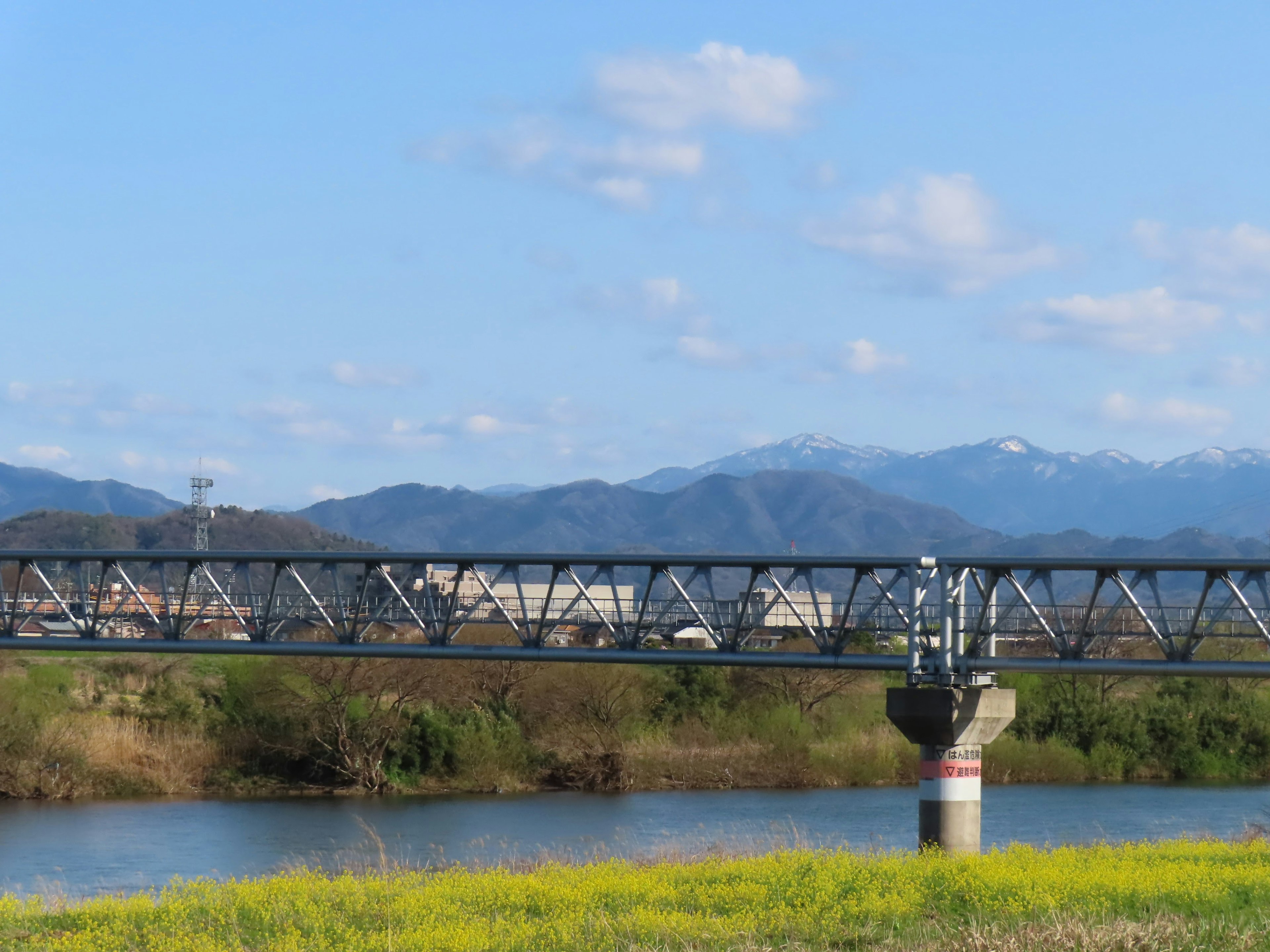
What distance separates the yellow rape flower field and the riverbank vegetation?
112 feet

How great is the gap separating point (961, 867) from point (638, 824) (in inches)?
1049

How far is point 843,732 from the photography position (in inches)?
2601

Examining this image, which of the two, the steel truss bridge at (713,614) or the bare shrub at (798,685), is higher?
the steel truss bridge at (713,614)

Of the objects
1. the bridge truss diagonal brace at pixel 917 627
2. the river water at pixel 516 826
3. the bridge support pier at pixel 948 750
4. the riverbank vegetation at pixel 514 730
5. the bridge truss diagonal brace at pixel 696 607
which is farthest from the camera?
the riverbank vegetation at pixel 514 730

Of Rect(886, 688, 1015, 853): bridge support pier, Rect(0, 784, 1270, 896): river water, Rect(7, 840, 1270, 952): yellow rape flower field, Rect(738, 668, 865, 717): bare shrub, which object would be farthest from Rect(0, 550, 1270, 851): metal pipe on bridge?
Rect(738, 668, 865, 717): bare shrub

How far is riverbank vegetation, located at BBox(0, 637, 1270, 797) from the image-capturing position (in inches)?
2334

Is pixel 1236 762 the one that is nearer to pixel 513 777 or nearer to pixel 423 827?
pixel 513 777

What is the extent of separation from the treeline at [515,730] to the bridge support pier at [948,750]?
90.9 ft

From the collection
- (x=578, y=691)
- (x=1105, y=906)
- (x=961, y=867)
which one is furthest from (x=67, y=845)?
(x=1105, y=906)

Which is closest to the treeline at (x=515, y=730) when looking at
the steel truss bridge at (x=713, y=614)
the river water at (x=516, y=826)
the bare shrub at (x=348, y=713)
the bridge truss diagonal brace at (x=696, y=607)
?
the bare shrub at (x=348, y=713)

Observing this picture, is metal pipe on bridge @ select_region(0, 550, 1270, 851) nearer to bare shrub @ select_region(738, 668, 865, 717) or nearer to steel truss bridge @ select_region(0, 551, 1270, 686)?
steel truss bridge @ select_region(0, 551, 1270, 686)

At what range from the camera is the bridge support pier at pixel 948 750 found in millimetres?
33844

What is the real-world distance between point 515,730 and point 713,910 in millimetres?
41091

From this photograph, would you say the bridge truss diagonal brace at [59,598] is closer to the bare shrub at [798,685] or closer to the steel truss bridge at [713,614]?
the steel truss bridge at [713,614]
